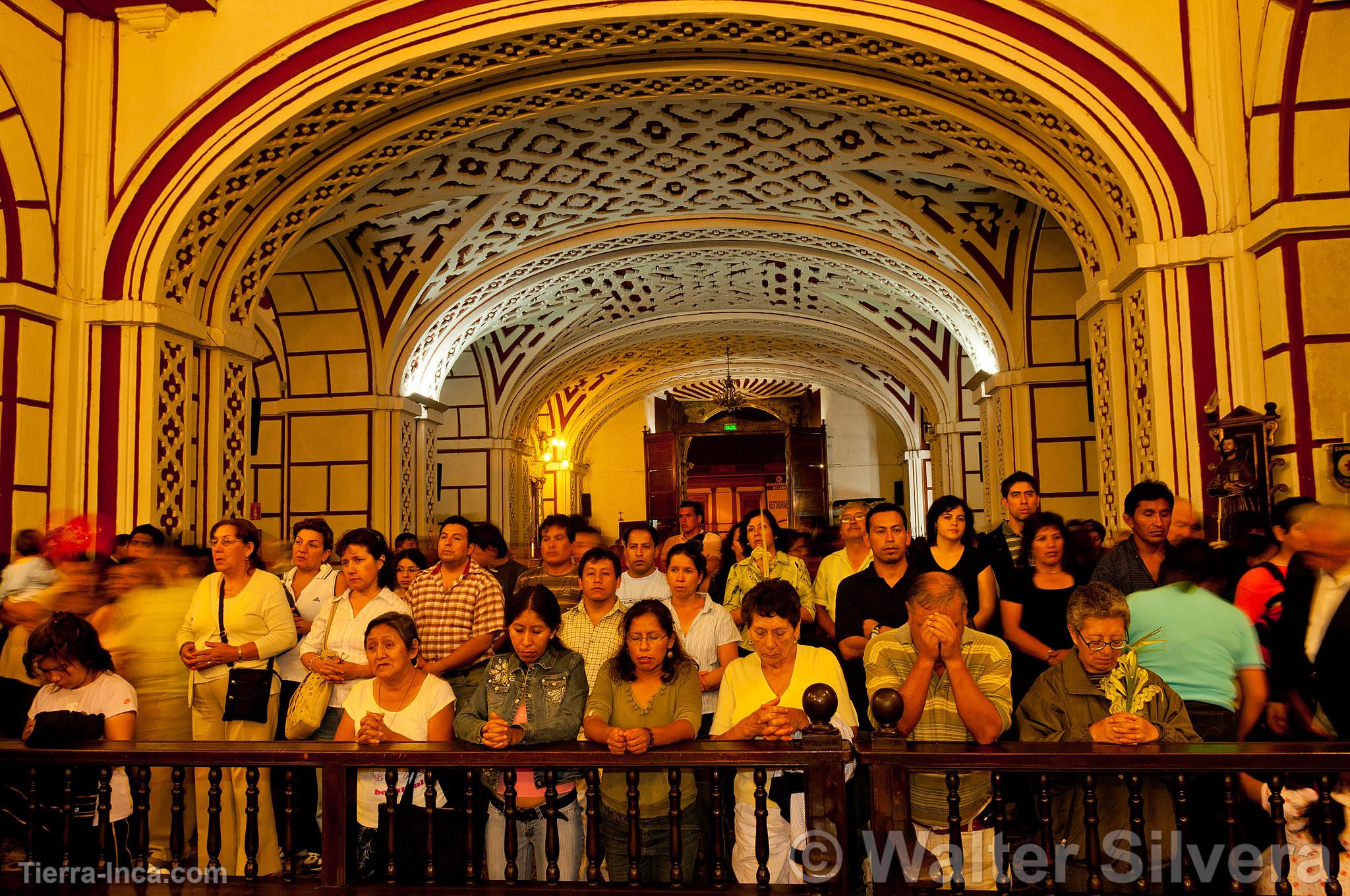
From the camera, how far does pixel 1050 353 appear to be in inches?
398

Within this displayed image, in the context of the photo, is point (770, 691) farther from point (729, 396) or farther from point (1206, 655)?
point (729, 396)

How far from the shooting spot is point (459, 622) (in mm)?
3971

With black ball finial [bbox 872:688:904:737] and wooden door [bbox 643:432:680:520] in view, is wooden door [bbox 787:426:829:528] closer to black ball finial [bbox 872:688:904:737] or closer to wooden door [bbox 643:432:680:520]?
wooden door [bbox 643:432:680:520]

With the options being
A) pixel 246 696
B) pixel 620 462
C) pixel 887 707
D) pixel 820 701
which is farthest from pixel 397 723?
pixel 620 462

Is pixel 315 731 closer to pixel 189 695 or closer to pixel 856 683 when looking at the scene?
pixel 189 695

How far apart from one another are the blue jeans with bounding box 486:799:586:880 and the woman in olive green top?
0.30 ft

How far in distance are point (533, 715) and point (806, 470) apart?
17.8 m

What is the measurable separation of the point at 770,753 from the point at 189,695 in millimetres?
2628

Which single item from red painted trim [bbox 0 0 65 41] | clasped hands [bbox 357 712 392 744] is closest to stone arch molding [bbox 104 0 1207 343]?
red painted trim [bbox 0 0 65 41]

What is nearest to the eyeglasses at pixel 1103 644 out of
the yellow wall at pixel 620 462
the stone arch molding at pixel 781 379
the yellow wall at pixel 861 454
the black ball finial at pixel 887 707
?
the black ball finial at pixel 887 707

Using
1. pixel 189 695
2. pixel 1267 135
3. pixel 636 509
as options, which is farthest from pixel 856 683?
pixel 636 509

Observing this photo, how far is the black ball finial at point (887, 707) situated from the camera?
8.27ft

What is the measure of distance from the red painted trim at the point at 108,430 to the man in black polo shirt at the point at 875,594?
474 centimetres

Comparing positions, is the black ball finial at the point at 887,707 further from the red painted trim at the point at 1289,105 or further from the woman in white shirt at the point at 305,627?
the red painted trim at the point at 1289,105
